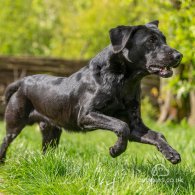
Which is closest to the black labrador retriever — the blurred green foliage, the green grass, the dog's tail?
the green grass

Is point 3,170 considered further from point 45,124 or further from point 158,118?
point 158,118

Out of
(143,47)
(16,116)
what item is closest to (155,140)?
(143,47)

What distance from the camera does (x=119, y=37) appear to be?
5.36m

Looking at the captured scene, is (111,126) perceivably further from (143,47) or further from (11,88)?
(11,88)

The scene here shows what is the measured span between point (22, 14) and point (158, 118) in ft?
26.4

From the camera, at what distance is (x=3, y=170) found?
5.62m

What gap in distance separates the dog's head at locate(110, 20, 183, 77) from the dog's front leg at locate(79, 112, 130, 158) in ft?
2.16

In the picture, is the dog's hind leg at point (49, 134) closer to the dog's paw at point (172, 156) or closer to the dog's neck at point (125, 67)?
the dog's neck at point (125, 67)

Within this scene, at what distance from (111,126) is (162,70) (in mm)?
771

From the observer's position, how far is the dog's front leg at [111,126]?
5.02 m

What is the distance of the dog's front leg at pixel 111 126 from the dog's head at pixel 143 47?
2.16 feet

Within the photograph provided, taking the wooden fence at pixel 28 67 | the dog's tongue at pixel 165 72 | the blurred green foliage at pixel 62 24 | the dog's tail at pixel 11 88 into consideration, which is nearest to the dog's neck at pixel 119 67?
the dog's tongue at pixel 165 72

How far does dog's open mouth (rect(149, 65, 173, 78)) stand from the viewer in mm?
5191

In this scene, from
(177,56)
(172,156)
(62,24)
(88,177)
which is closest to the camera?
A: (88,177)
